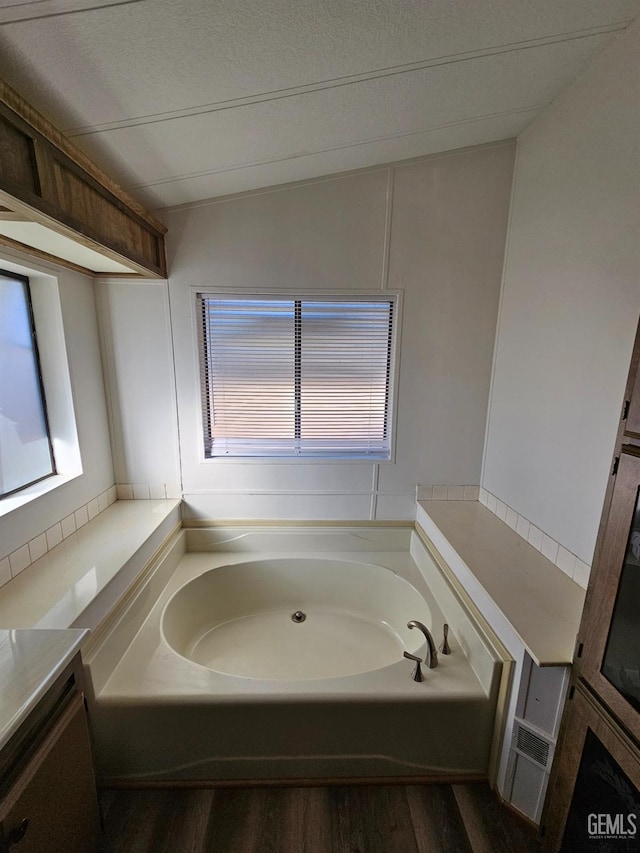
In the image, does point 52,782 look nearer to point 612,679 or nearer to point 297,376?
point 612,679

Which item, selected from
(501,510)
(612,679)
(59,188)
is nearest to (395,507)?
(501,510)

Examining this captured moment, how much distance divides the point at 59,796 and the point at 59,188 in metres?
1.74

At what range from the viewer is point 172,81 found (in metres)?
1.08

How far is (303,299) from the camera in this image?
2113 mm

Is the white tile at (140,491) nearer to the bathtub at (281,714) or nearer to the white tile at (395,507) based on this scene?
the bathtub at (281,714)

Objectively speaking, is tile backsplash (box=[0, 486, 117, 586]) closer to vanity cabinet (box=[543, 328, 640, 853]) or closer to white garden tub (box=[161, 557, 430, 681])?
white garden tub (box=[161, 557, 430, 681])

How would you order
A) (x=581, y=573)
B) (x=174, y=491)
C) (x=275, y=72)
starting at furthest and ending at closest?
(x=174, y=491)
(x=581, y=573)
(x=275, y=72)

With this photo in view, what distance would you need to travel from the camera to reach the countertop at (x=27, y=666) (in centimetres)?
79

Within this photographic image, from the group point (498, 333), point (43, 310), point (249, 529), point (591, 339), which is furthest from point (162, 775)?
point (498, 333)

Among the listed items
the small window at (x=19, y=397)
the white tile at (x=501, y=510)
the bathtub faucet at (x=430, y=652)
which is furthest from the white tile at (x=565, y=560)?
the small window at (x=19, y=397)

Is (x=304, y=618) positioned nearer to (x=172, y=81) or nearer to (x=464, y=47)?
(x=172, y=81)

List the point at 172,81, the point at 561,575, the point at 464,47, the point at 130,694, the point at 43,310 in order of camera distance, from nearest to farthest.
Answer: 1. the point at 172,81
2. the point at 464,47
3. the point at 130,694
4. the point at 561,575
5. the point at 43,310


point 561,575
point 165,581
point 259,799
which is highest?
point 561,575

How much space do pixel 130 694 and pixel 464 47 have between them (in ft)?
8.45
